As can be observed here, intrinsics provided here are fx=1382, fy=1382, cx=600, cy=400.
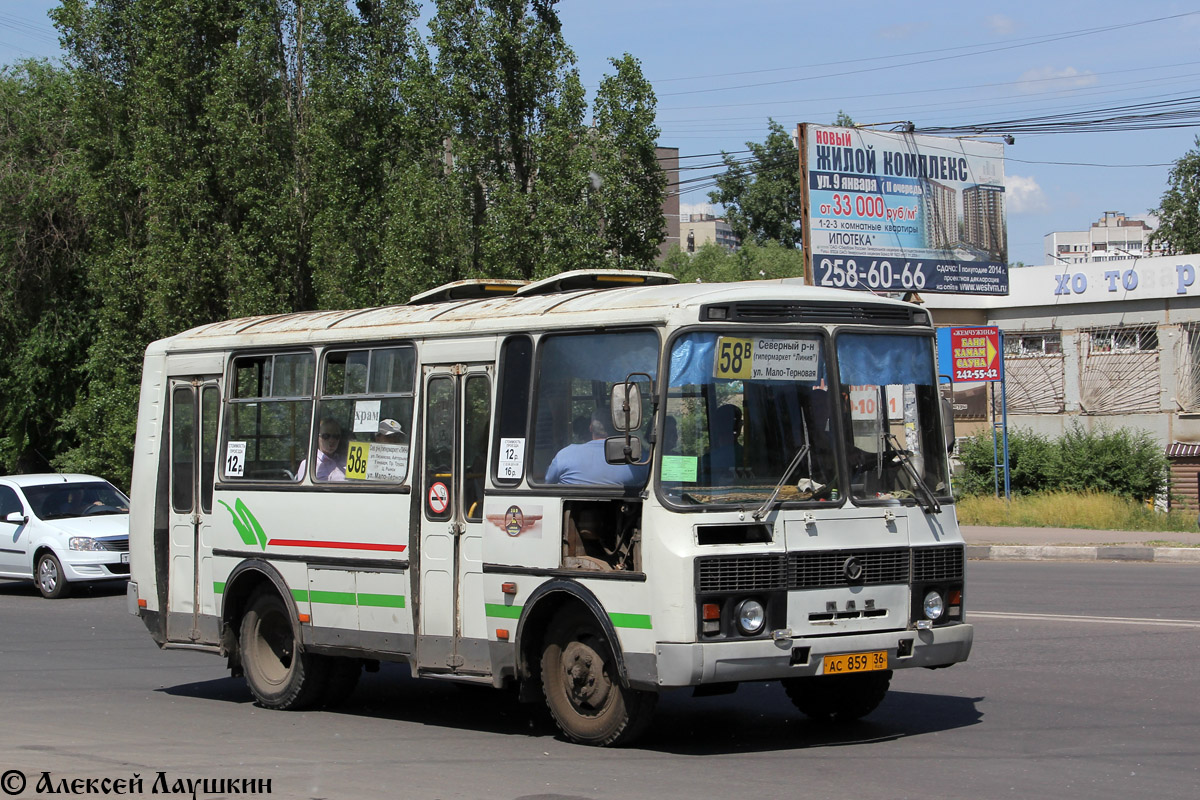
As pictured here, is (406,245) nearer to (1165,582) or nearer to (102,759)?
(1165,582)

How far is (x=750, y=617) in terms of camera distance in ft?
25.3

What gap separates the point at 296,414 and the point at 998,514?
1925 centimetres

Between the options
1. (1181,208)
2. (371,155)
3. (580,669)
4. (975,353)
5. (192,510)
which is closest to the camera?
(580,669)

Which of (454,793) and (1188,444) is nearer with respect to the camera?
(454,793)

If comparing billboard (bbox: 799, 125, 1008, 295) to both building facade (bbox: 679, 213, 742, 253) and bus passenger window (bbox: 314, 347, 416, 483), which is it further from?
building facade (bbox: 679, 213, 742, 253)

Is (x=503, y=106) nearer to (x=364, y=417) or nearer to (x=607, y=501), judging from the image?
(x=364, y=417)

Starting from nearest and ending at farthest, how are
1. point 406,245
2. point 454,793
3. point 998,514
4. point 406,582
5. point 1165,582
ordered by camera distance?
point 454,793 → point 406,582 → point 1165,582 → point 998,514 → point 406,245

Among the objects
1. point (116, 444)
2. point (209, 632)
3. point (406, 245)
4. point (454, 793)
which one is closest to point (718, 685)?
point (454, 793)

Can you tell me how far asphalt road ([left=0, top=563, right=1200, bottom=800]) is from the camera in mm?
7242

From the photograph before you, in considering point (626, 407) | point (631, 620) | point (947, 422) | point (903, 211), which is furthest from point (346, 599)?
point (903, 211)

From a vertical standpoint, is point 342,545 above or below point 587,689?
above

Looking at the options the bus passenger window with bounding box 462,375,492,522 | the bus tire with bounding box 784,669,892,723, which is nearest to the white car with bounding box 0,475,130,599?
the bus passenger window with bounding box 462,375,492,522

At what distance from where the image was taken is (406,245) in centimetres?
2952

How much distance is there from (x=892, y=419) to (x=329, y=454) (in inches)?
162
